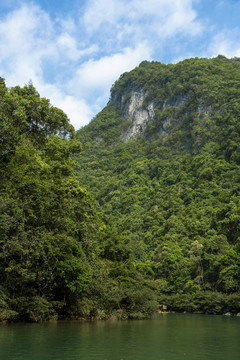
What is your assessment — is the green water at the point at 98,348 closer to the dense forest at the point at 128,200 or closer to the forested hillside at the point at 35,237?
the forested hillside at the point at 35,237

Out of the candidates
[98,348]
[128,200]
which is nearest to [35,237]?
[98,348]

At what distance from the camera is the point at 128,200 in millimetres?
98625

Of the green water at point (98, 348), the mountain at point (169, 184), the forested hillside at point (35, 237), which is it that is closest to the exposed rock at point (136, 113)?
the mountain at point (169, 184)

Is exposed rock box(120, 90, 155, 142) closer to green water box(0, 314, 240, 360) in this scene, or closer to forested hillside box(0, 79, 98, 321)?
forested hillside box(0, 79, 98, 321)

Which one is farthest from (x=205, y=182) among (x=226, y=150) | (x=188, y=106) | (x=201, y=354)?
(x=201, y=354)

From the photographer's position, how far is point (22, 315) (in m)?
21.5

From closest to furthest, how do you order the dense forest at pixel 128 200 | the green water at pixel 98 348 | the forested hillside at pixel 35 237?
the green water at pixel 98 348 < the forested hillside at pixel 35 237 < the dense forest at pixel 128 200

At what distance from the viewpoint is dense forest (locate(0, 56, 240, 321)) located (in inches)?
830

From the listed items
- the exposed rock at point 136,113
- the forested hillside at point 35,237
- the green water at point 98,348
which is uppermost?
the exposed rock at point 136,113

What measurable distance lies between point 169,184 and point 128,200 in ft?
39.4

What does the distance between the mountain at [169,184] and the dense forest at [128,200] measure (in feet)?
0.90

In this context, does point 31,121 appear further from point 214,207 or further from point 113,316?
point 214,207

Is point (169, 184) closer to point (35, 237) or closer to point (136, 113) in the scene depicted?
point (136, 113)

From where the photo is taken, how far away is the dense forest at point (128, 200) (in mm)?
21078
